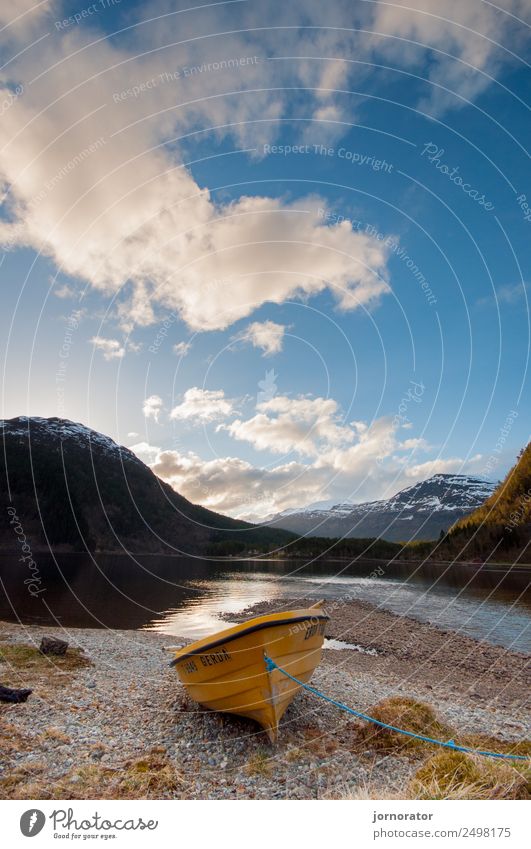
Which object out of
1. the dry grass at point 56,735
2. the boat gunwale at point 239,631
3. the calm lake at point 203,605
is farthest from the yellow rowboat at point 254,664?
the calm lake at point 203,605

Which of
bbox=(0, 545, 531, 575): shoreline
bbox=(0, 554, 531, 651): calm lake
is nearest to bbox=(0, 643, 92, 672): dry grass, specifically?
bbox=(0, 554, 531, 651): calm lake

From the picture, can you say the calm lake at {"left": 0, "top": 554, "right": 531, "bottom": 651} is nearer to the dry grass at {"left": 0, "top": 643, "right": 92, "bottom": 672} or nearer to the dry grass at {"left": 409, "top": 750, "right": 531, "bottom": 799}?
the dry grass at {"left": 0, "top": 643, "right": 92, "bottom": 672}

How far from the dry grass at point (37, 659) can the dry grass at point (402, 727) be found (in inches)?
442

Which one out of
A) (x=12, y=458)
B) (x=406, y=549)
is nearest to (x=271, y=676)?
(x=406, y=549)

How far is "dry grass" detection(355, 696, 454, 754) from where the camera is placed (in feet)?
27.6

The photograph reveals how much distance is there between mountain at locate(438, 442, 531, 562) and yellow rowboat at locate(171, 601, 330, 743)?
9454cm

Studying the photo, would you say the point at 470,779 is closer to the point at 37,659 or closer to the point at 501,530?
the point at 37,659

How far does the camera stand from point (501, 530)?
98875mm

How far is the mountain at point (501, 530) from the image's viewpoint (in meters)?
94.1

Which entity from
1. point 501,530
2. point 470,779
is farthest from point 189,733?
point 501,530

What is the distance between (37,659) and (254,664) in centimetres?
1200
